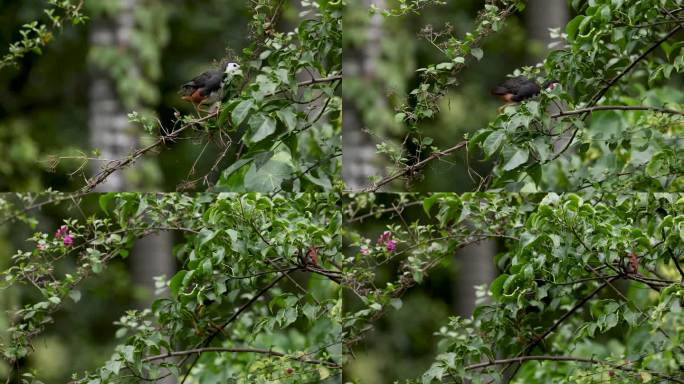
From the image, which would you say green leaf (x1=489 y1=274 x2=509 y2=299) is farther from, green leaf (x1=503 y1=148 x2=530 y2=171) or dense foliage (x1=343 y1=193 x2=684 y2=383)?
green leaf (x1=503 y1=148 x2=530 y2=171)

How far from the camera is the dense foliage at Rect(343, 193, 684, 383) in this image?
310cm

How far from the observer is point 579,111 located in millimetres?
3252

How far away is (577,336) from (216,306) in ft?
3.95

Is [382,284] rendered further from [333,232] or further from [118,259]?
[118,259]

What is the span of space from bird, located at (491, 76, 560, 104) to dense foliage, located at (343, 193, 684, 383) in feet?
1.11

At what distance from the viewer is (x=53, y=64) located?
331 cm

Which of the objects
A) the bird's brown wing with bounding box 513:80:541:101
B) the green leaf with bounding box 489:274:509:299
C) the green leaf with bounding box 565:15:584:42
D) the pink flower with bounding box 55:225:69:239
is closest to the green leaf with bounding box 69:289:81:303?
the pink flower with bounding box 55:225:69:239

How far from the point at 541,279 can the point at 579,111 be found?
56cm

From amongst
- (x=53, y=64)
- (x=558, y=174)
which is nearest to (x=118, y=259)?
(x=53, y=64)

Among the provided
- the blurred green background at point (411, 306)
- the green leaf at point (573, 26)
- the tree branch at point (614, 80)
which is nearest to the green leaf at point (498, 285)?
the blurred green background at point (411, 306)

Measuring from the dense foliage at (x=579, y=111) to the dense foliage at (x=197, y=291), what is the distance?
371mm

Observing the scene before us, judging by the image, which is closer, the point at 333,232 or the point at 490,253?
the point at 333,232

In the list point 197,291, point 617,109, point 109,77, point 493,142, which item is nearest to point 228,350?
point 197,291

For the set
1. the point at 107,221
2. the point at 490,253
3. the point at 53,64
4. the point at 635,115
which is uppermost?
the point at 53,64
